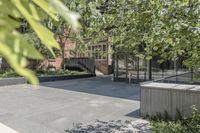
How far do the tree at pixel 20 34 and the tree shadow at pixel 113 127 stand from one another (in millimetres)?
7357

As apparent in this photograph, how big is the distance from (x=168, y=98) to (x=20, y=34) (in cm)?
871

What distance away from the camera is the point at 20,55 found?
570 millimetres

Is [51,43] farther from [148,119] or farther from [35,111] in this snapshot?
[35,111]

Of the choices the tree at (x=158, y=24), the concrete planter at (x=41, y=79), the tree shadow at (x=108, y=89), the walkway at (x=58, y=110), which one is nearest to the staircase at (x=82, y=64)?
the concrete planter at (x=41, y=79)

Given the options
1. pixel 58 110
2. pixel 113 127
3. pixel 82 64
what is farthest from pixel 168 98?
pixel 82 64

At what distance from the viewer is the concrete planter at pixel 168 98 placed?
841 cm

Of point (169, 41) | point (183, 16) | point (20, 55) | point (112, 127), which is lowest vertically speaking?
point (112, 127)

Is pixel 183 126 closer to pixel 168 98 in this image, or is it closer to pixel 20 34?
pixel 168 98

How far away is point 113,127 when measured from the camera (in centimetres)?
820

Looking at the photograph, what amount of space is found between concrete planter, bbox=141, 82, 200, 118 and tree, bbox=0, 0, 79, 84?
8207 mm

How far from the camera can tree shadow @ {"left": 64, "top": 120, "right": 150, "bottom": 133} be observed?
7848 mm

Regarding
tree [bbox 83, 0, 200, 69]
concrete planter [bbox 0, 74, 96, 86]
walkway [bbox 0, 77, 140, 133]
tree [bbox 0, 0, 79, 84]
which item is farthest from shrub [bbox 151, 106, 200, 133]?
concrete planter [bbox 0, 74, 96, 86]

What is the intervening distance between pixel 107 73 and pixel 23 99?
15.0m

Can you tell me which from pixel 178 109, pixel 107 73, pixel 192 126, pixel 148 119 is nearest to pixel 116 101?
pixel 148 119
